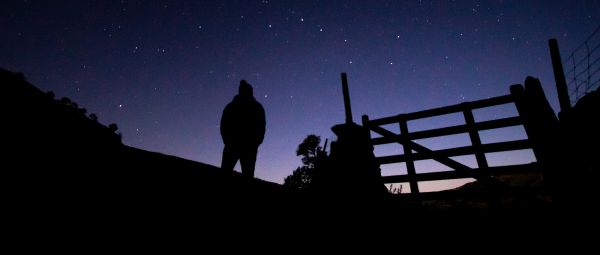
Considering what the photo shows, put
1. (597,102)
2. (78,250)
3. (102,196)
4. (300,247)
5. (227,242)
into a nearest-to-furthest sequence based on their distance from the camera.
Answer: (78,250) < (102,196) < (227,242) < (300,247) < (597,102)

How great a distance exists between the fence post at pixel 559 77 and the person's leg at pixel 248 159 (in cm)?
632

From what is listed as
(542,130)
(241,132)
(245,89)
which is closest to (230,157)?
(241,132)

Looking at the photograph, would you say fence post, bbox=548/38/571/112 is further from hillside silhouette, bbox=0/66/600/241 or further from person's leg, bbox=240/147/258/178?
person's leg, bbox=240/147/258/178

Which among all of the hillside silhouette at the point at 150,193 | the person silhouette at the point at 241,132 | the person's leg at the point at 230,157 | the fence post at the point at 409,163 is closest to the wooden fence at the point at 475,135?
the fence post at the point at 409,163

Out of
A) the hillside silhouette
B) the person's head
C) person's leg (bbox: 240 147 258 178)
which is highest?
the person's head

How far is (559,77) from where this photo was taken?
6008 mm

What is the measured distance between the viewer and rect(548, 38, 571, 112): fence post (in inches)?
230

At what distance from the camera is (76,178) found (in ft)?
5.19

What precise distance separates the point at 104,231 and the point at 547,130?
15.3ft

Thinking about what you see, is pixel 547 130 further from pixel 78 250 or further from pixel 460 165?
pixel 78 250

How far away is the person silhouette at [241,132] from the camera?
16.4ft

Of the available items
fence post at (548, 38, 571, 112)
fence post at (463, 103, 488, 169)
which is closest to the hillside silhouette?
fence post at (463, 103, 488, 169)

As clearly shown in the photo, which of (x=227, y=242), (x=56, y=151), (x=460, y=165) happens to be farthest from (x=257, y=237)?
(x=460, y=165)

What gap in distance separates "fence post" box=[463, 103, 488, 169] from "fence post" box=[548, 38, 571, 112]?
111 inches
